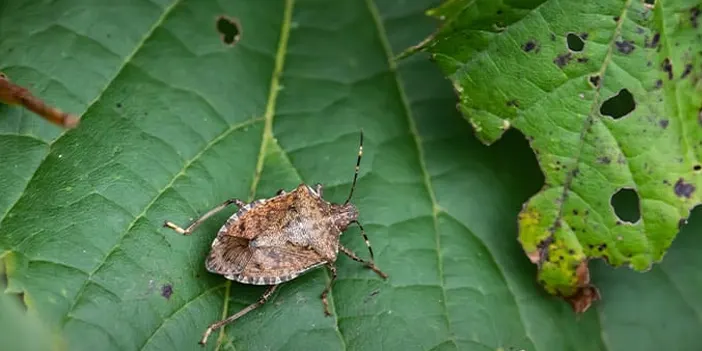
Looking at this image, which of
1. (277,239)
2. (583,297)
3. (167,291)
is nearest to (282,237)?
(277,239)

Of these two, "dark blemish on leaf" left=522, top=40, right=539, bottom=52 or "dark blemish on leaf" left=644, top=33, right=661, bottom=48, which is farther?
"dark blemish on leaf" left=522, top=40, right=539, bottom=52

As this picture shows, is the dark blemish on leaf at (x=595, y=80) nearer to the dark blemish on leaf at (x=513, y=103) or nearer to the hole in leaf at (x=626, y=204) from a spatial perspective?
the dark blemish on leaf at (x=513, y=103)

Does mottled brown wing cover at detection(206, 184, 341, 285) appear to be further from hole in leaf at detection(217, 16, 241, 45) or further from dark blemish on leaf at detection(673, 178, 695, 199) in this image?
dark blemish on leaf at detection(673, 178, 695, 199)

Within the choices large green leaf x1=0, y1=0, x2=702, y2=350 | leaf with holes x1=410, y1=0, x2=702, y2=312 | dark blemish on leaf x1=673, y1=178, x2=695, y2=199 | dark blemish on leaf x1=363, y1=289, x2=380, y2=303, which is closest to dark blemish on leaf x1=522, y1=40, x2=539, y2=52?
leaf with holes x1=410, y1=0, x2=702, y2=312

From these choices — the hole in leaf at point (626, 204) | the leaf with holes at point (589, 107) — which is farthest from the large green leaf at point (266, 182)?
the hole in leaf at point (626, 204)

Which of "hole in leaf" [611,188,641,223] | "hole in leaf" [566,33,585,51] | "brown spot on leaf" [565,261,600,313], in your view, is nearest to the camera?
"hole in leaf" [566,33,585,51]

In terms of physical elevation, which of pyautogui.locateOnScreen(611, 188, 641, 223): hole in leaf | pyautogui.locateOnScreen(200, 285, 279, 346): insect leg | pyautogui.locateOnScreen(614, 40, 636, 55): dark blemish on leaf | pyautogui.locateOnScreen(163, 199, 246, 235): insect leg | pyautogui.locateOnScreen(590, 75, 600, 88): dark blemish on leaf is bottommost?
pyautogui.locateOnScreen(200, 285, 279, 346): insect leg

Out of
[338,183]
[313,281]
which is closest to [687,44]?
[338,183]

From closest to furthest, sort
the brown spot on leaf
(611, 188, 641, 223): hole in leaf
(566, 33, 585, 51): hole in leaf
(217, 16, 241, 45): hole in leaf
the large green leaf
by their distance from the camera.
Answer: the large green leaf, (566, 33, 585, 51): hole in leaf, (611, 188, 641, 223): hole in leaf, the brown spot on leaf, (217, 16, 241, 45): hole in leaf

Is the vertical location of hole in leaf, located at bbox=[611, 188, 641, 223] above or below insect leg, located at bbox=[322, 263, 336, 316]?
above
